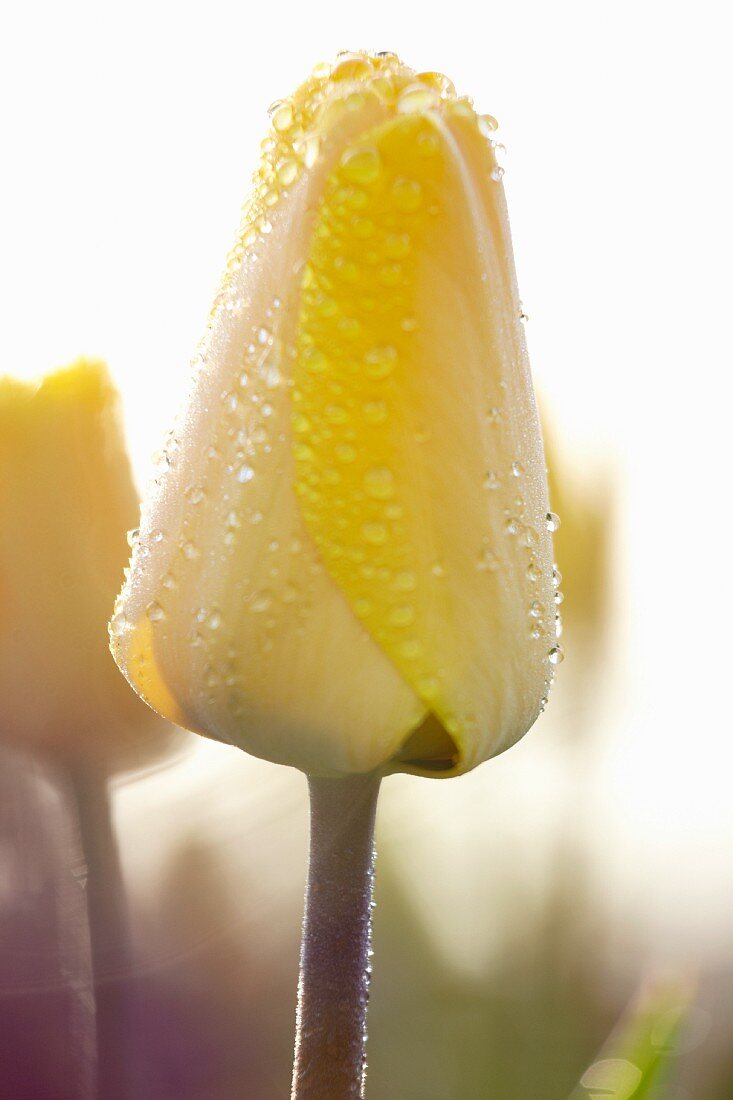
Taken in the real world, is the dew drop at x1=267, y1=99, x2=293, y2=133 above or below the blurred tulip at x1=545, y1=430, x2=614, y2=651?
above

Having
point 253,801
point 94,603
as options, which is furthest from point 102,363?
point 253,801

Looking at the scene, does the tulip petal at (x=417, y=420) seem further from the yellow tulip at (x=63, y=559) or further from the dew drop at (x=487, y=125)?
the yellow tulip at (x=63, y=559)

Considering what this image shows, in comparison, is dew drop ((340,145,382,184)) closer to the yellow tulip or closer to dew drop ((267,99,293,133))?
dew drop ((267,99,293,133))

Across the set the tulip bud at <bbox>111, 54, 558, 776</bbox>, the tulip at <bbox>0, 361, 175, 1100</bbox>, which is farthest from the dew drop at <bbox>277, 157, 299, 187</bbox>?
the tulip at <bbox>0, 361, 175, 1100</bbox>

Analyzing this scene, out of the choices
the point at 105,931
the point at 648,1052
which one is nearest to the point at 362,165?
the point at 648,1052

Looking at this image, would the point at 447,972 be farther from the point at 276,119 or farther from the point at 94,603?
the point at 276,119

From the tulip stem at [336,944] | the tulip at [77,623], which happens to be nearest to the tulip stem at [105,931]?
the tulip at [77,623]

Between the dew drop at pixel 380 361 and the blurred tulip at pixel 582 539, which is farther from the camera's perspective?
the blurred tulip at pixel 582 539

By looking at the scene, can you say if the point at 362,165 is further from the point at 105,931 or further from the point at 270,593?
the point at 105,931
